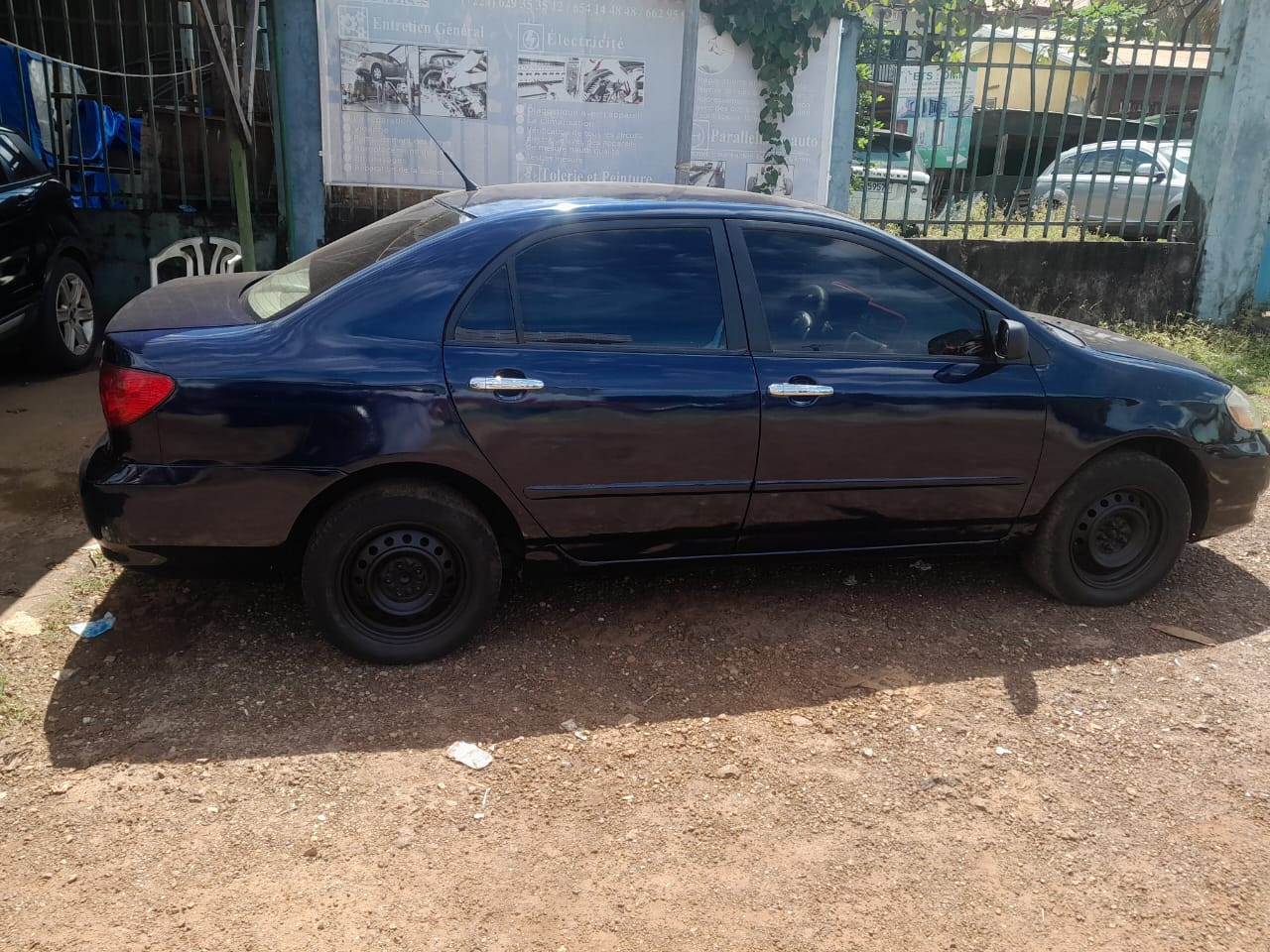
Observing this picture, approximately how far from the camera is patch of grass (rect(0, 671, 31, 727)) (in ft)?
10.8

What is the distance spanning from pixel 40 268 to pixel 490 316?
4.71 meters

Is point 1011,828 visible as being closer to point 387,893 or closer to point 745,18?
point 387,893

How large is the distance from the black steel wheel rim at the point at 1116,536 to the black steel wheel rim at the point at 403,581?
8.06 feet

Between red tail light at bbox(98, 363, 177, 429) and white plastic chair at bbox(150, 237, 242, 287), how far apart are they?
4848mm

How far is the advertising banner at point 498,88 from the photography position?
7672mm

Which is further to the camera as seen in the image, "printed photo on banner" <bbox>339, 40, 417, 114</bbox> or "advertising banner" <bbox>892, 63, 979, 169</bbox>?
"advertising banner" <bbox>892, 63, 979, 169</bbox>

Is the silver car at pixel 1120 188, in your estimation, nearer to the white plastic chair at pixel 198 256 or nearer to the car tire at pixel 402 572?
the white plastic chair at pixel 198 256

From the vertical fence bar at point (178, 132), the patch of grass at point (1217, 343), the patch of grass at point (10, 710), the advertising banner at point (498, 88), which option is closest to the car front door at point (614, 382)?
the patch of grass at point (10, 710)

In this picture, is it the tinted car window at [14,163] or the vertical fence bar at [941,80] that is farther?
the vertical fence bar at [941,80]

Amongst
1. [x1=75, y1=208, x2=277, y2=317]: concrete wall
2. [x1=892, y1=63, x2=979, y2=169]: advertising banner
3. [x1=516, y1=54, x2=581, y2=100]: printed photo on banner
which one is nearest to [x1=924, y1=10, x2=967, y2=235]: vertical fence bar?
[x1=892, y1=63, x2=979, y2=169]: advertising banner

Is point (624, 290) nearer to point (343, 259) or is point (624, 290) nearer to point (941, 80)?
point (343, 259)

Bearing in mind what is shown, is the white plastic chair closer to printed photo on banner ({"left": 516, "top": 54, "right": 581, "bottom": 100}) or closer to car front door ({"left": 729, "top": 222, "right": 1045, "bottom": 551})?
printed photo on banner ({"left": 516, "top": 54, "right": 581, "bottom": 100})

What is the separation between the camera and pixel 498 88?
311 inches

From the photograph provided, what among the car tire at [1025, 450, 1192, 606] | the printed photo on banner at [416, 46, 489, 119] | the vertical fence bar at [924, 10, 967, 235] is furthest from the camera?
the vertical fence bar at [924, 10, 967, 235]
